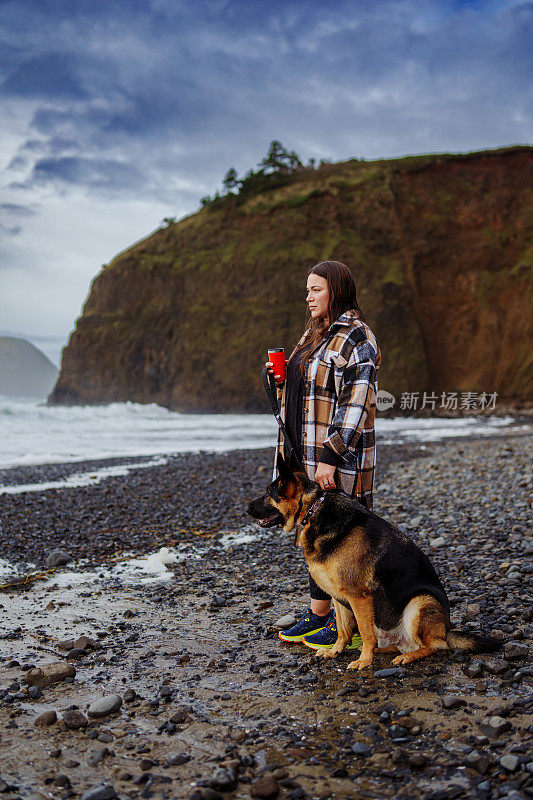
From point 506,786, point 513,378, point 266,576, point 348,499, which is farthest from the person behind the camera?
point 513,378

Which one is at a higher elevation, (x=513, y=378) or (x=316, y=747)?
(x=513, y=378)

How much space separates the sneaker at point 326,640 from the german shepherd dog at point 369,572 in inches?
13.5

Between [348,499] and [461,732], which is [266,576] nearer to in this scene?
[348,499]

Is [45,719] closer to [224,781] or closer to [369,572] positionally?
[224,781]

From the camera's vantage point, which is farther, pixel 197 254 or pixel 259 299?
pixel 197 254

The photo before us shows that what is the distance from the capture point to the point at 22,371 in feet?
579

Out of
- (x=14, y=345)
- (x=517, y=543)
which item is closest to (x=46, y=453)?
(x=517, y=543)

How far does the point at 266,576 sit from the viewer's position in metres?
6.48

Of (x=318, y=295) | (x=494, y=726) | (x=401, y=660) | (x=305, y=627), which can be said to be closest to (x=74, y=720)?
(x=305, y=627)

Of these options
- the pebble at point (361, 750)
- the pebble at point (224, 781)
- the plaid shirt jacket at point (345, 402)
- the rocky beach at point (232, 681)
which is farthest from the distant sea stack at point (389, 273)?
the pebble at point (224, 781)

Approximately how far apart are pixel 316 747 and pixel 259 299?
46425mm

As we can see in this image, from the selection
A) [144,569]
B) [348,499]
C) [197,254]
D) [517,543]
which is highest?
[197,254]

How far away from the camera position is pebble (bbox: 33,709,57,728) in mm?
3547

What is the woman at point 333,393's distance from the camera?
4211mm
